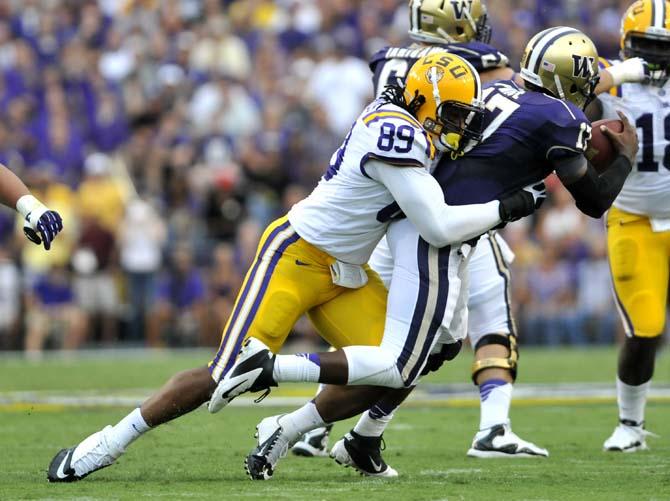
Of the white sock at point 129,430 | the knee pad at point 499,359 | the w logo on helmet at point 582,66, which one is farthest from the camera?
the knee pad at point 499,359

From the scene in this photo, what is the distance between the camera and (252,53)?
15.7 metres

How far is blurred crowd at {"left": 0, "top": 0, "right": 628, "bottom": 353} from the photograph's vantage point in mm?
13469

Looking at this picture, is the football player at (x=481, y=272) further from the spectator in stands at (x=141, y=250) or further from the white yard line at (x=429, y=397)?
the spectator in stands at (x=141, y=250)

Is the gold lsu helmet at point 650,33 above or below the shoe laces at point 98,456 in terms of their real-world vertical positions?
above

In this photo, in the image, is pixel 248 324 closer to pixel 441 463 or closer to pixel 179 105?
pixel 441 463

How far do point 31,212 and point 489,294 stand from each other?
2145 millimetres

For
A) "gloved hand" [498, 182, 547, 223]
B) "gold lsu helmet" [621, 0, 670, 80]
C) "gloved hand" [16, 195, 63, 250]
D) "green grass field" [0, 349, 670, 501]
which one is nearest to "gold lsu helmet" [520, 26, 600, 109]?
"gloved hand" [498, 182, 547, 223]

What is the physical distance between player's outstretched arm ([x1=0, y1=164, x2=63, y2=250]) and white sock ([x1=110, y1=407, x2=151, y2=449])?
0.73 metres

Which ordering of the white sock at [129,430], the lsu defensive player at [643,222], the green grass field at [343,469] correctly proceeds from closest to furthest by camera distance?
the green grass field at [343,469]
the white sock at [129,430]
the lsu defensive player at [643,222]

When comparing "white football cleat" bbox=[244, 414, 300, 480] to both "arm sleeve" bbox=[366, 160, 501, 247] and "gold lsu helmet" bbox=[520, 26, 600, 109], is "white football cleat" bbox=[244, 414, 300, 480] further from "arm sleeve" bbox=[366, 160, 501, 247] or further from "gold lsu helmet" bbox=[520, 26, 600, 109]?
"gold lsu helmet" bbox=[520, 26, 600, 109]

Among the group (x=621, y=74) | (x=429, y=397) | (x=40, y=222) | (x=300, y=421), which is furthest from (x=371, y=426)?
(x=429, y=397)

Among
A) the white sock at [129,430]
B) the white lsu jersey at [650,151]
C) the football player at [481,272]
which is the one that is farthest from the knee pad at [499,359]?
the white sock at [129,430]

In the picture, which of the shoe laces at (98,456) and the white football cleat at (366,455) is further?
the white football cleat at (366,455)

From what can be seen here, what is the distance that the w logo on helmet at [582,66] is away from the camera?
17.5 feet
